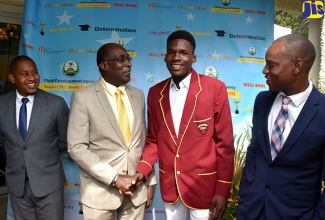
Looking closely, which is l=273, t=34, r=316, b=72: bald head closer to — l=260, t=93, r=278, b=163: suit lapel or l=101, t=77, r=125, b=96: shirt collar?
l=260, t=93, r=278, b=163: suit lapel

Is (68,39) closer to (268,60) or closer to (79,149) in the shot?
(79,149)

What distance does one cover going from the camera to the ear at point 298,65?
196cm

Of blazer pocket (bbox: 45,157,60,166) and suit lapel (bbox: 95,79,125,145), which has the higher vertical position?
suit lapel (bbox: 95,79,125,145)

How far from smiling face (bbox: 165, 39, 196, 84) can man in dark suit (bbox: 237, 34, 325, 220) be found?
2.37ft

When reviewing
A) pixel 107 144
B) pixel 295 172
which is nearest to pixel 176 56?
pixel 107 144

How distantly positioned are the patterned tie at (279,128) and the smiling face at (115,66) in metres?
1.25

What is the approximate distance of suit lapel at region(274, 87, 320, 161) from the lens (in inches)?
76.4

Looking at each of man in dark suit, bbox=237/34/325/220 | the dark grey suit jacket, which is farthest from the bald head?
the dark grey suit jacket

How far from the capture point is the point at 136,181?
2625mm

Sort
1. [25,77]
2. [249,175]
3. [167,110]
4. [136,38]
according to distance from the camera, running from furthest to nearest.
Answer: [136,38]
[25,77]
[167,110]
[249,175]

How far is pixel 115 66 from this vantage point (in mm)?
2787

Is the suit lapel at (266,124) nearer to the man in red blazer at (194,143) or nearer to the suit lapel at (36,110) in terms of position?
the man in red blazer at (194,143)

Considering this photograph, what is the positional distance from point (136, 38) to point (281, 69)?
2.51 meters

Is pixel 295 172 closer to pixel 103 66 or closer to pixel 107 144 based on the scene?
pixel 107 144
